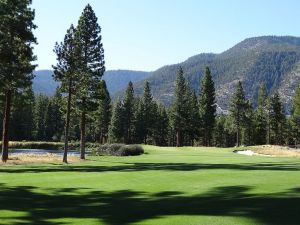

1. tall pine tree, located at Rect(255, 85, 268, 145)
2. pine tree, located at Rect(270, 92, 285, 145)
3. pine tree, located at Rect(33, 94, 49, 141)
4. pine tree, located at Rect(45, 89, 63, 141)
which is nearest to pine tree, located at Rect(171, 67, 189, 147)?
tall pine tree, located at Rect(255, 85, 268, 145)

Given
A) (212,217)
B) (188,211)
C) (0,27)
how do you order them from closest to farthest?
(212,217)
(188,211)
(0,27)

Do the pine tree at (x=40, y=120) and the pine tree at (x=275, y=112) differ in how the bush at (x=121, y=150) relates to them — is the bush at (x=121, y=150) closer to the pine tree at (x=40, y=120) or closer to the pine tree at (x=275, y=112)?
the pine tree at (x=275, y=112)

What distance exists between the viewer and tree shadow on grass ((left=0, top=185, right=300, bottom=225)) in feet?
40.8

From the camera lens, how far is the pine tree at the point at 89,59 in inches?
2016

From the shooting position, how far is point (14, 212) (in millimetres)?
14141

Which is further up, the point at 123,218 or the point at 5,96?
the point at 5,96

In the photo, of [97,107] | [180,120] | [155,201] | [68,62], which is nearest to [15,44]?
[68,62]

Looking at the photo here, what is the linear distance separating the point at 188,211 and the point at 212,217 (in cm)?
→ 119

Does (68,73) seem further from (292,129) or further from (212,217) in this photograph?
(292,129)

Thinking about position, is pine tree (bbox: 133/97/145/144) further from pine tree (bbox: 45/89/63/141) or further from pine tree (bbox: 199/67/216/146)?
pine tree (bbox: 45/89/63/141)

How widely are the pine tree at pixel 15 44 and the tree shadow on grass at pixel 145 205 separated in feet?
74.4

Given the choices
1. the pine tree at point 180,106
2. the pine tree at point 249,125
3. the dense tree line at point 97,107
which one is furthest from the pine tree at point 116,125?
the pine tree at point 249,125

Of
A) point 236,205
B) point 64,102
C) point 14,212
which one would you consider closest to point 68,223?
point 14,212

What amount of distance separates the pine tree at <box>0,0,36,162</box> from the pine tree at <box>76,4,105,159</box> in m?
9.65
